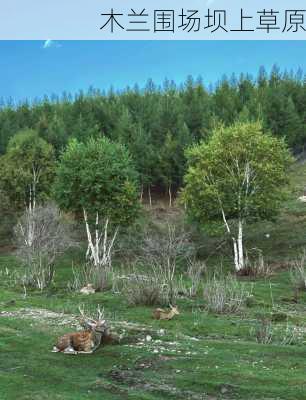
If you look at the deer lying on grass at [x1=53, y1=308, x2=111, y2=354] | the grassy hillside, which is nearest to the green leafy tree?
the grassy hillside

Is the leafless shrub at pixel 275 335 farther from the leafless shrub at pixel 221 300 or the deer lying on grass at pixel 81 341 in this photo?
the deer lying on grass at pixel 81 341

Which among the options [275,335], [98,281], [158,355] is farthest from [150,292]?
[158,355]

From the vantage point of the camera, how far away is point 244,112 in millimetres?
84750

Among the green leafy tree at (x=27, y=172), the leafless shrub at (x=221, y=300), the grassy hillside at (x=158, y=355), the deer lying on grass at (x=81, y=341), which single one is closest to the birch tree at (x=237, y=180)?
the grassy hillside at (x=158, y=355)

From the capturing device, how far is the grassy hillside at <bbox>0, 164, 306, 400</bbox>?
39.7 ft

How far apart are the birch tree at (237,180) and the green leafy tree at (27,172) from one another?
22.2 meters

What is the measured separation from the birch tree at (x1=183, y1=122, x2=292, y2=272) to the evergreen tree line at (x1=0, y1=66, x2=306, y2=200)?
3004 cm

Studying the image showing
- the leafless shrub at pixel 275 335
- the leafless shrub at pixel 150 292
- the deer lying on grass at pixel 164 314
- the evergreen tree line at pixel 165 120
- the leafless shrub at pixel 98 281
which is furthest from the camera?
the evergreen tree line at pixel 165 120

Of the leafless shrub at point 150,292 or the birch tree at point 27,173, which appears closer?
the leafless shrub at point 150,292

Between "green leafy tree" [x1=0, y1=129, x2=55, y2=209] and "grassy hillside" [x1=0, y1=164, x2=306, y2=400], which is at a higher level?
"green leafy tree" [x1=0, y1=129, x2=55, y2=209]

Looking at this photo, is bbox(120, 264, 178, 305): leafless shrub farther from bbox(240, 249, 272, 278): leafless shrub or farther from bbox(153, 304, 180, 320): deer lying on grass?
bbox(240, 249, 272, 278): leafless shrub

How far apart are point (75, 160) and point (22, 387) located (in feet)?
113

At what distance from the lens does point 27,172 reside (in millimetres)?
61312

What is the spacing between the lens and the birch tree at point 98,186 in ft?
147
